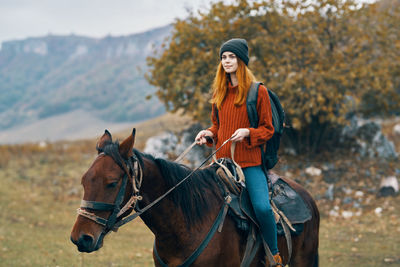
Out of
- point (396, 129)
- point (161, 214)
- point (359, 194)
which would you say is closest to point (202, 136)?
point (161, 214)

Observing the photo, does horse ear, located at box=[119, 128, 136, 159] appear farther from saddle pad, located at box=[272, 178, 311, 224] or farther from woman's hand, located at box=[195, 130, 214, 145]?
saddle pad, located at box=[272, 178, 311, 224]

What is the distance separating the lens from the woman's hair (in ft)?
11.9

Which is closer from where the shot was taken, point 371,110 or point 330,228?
point 330,228

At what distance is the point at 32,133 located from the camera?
12694 cm

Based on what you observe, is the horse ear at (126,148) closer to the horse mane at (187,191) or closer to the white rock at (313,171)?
the horse mane at (187,191)

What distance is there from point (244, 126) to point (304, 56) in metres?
11.3

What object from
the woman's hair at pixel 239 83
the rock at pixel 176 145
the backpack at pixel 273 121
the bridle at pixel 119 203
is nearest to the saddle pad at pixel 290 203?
the backpack at pixel 273 121

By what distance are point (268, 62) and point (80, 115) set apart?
152m

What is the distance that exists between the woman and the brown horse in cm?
29

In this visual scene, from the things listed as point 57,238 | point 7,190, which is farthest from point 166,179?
point 7,190

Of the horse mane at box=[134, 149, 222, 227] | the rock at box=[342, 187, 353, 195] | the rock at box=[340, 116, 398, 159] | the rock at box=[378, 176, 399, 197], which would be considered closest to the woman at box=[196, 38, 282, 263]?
the horse mane at box=[134, 149, 222, 227]

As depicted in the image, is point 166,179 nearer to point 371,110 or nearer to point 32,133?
point 371,110

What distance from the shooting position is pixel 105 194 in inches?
112

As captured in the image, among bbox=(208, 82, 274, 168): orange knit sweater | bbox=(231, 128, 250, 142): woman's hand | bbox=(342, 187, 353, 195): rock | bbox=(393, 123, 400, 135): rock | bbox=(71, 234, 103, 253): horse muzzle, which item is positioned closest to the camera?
bbox=(71, 234, 103, 253): horse muzzle
